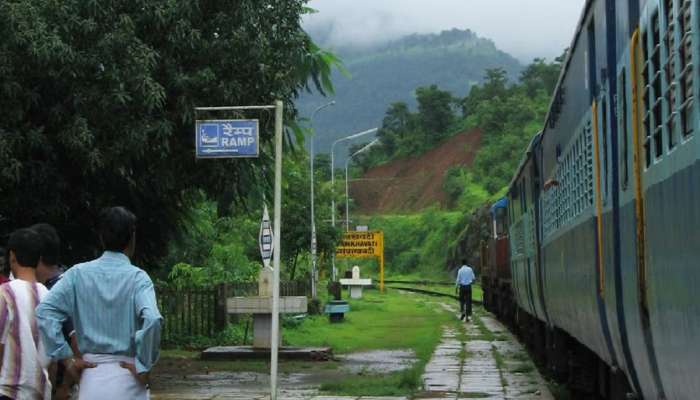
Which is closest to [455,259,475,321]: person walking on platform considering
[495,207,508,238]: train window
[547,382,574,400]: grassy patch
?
[495,207,508,238]: train window

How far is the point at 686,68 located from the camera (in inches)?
169

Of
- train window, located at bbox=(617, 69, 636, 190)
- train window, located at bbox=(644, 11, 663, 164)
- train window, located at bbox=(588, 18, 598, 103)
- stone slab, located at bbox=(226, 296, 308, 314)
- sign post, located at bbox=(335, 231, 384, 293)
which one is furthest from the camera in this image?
sign post, located at bbox=(335, 231, 384, 293)

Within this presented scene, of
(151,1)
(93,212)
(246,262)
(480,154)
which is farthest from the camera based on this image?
(480,154)

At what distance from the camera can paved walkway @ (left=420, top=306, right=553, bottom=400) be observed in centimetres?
1423

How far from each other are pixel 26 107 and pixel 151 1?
1928mm

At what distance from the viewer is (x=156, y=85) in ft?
Answer: 44.6

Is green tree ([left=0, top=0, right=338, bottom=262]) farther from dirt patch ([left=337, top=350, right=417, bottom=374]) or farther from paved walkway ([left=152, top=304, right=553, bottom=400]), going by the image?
dirt patch ([left=337, top=350, right=417, bottom=374])

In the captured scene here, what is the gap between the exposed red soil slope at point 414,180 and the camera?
10644 centimetres

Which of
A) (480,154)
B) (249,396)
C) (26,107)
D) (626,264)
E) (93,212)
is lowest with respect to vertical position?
(249,396)

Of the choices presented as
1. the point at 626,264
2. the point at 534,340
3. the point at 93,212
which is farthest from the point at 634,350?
the point at 534,340

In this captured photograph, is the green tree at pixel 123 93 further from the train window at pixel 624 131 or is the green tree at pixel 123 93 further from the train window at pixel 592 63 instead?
the train window at pixel 624 131

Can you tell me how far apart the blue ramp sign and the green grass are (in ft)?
11.8

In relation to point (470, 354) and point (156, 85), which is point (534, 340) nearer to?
point (470, 354)

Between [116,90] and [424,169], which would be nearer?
[116,90]
